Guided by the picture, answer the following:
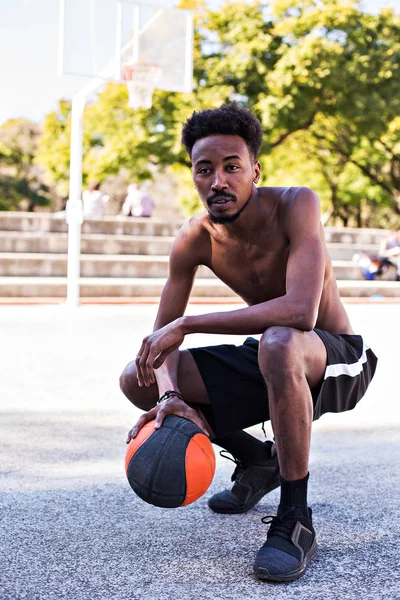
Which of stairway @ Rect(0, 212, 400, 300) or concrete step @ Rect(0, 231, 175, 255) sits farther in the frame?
concrete step @ Rect(0, 231, 175, 255)

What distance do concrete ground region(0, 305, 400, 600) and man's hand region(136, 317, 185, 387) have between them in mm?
601

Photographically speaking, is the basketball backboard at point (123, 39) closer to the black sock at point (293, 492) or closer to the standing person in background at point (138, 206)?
the standing person in background at point (138, 206)

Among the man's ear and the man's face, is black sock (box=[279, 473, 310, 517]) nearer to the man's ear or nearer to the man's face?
the man's face

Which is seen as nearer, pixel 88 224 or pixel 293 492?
pixel 293 492

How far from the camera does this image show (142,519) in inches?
119

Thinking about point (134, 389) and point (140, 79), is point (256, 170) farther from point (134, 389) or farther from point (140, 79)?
point (140, 79)

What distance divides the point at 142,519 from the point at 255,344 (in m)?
0.80

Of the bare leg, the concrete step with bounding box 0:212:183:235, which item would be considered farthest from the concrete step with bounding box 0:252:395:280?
the bare leg

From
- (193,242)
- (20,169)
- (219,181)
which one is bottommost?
(193,242)

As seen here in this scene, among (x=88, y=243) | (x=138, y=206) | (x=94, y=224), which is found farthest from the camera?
(x=138, y=206)

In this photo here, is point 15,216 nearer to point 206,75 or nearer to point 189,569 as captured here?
point 206,75

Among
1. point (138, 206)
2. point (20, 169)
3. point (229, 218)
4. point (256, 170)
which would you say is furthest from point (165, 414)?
point (20, 169)

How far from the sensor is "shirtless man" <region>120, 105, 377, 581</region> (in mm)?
2510

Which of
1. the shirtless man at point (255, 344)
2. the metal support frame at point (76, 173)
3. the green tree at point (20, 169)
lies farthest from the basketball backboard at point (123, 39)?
the green tree at point (20, 169)
